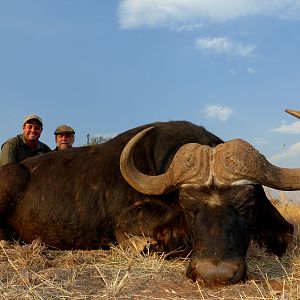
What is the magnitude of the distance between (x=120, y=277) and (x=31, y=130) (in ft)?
17.5

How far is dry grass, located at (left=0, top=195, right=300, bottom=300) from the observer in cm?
387

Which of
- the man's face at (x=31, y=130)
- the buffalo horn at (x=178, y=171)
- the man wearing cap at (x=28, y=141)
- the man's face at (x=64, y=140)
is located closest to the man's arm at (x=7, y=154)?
the man wearing cap at (x=28, y=141)

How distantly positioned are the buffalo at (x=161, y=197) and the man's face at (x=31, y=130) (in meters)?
2.36

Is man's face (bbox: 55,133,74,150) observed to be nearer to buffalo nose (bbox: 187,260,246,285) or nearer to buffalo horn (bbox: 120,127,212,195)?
buffalo horn (bbox: 120,127,212,195)

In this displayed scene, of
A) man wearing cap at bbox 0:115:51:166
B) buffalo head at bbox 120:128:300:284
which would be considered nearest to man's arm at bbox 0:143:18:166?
man wearing cap at bbox 0:115:51:166

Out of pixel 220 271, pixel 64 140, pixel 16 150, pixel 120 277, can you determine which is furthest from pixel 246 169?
pixel 64 140

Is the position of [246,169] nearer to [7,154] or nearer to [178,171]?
[178,171]

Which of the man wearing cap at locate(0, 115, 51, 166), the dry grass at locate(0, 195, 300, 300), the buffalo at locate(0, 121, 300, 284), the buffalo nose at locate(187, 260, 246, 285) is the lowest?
the dry grass at locate(0, 195, 300, 300)

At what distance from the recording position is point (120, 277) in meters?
4.50

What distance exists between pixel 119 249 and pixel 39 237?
120 cm

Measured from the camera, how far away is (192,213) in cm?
459

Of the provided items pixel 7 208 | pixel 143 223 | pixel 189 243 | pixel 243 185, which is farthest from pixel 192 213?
pixel 7 208

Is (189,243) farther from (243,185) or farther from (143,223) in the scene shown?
(243,185)

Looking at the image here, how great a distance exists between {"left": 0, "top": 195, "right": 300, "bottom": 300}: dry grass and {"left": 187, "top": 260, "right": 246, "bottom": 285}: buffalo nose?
0.06 m
